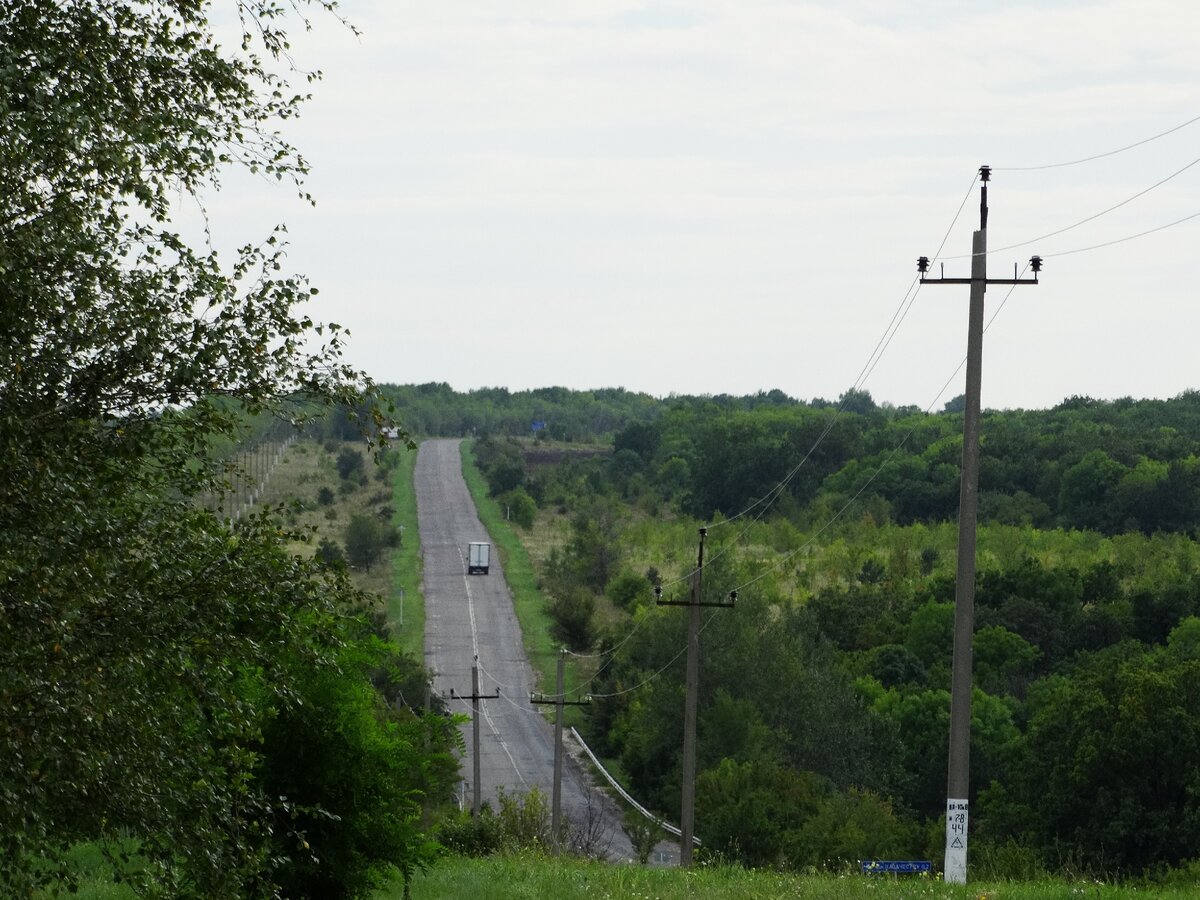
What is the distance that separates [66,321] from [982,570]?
64213mm

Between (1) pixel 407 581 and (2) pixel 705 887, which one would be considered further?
(1) pixel 407 581

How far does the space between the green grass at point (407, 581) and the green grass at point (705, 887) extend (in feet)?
110

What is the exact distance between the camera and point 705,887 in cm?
1472

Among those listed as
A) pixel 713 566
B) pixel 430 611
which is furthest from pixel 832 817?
pixel 430 611

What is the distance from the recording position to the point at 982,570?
227 ft

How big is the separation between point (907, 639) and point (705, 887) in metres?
50.4

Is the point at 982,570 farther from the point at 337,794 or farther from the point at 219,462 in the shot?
the point at 219,462

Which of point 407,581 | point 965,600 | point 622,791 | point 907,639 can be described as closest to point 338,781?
point 965,600

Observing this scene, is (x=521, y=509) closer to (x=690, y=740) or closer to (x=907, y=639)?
(x=907, y=639)

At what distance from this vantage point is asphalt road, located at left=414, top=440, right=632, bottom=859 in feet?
165

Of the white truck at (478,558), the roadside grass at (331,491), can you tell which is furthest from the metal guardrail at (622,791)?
the white truck at (478,558)

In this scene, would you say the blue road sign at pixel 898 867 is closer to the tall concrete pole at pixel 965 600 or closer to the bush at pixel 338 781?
the tall concrete pole at pixel 965 600

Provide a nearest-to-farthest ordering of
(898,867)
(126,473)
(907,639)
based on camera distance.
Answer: (126,473) → (898,867) → (907,639)

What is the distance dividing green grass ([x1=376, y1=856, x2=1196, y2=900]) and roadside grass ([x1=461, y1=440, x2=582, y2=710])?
44.6 m
